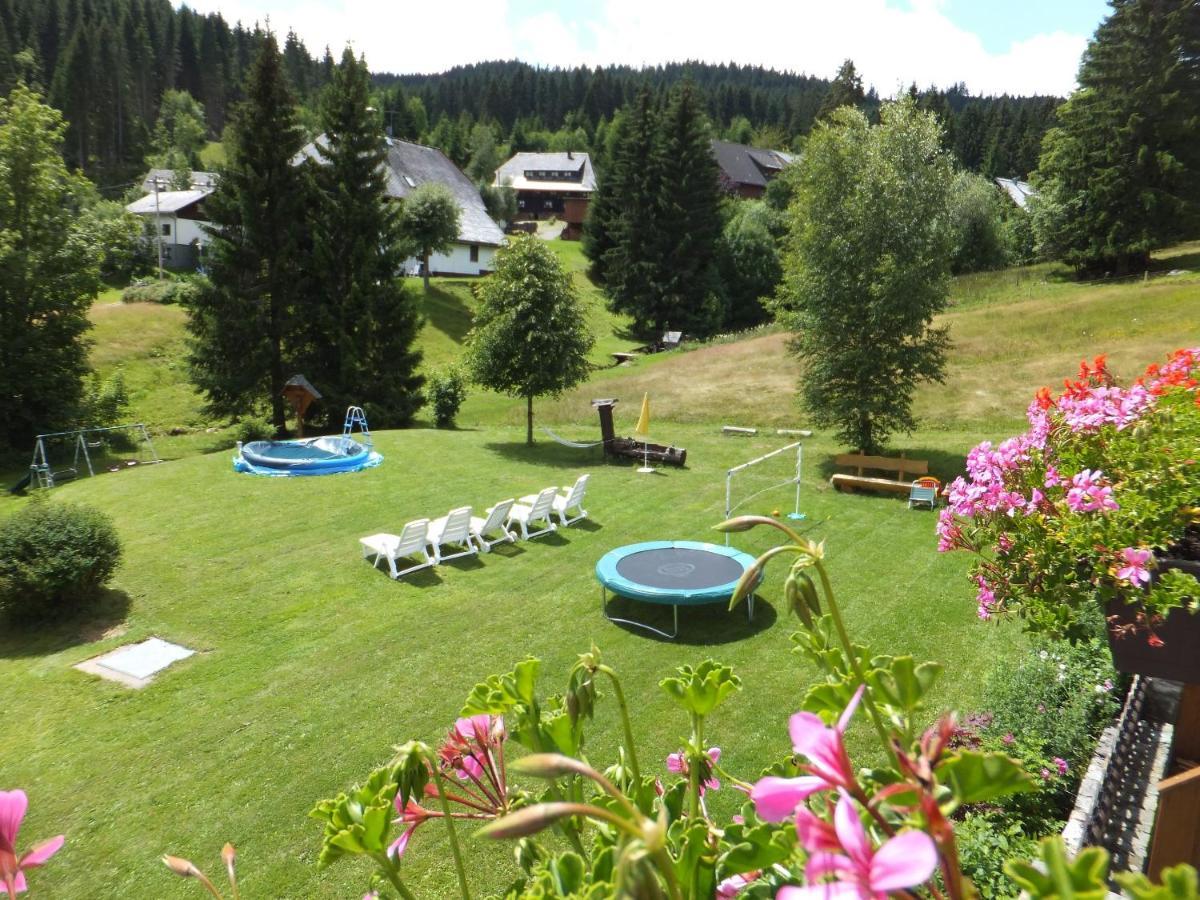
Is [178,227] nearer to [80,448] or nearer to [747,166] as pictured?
[80,448]

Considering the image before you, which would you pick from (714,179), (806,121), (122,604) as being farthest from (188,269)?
(806,121)

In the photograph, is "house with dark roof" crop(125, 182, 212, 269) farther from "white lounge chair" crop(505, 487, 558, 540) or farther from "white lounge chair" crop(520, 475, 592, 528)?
"white lounge chair" crop(505, 487, 558, 540)

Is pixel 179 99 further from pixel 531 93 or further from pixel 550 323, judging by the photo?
pixel 550 323

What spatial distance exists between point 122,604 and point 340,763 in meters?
5.29

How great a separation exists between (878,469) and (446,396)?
45.8 ft

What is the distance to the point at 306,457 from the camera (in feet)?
58.1

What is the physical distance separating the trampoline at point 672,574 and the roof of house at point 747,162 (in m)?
69.6

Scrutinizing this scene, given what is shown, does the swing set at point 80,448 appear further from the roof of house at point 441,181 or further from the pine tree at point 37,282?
the roof of house at point 441,181

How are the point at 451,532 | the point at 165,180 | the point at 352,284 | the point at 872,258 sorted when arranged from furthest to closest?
the point at 165,180
the point at 352,284
the point at 872,258
the point at 451,532

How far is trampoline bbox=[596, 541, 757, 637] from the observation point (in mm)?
8969

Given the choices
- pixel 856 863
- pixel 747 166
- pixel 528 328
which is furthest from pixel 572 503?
pixel 747 166

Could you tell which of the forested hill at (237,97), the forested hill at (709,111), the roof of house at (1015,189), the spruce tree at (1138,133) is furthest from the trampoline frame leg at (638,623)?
the forested hill at (709,111)

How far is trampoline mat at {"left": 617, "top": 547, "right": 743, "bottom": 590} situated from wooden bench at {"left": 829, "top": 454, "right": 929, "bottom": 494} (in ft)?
18.7

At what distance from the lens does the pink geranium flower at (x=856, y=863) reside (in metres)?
0.62
